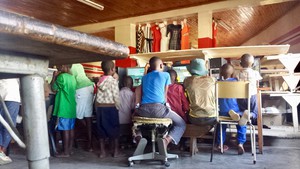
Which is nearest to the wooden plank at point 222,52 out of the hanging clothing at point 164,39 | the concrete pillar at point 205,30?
the hanging clothing at point 164,39

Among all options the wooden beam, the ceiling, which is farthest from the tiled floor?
the ceiling

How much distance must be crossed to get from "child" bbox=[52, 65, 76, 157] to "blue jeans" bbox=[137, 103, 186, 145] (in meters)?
0.99

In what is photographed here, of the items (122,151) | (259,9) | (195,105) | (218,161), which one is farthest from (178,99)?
(259,9)

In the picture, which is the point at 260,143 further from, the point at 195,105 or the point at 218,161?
the point at 195,105

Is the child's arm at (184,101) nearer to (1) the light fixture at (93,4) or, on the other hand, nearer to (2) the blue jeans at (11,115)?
(2) the blue jeans at (11,115)

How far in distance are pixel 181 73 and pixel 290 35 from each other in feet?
13.2

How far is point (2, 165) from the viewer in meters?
2.87

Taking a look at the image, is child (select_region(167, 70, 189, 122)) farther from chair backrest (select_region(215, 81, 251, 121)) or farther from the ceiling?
the ceiling

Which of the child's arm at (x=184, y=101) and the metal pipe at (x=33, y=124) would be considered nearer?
the metal pipe at (x=33, y=124)

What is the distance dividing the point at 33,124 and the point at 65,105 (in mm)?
2760

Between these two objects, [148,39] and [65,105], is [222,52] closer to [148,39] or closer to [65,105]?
[148,39]

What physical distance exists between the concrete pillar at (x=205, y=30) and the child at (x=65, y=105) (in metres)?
3.10

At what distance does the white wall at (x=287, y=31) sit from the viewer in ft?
22.3

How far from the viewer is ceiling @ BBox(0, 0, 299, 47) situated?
19.0 ft
